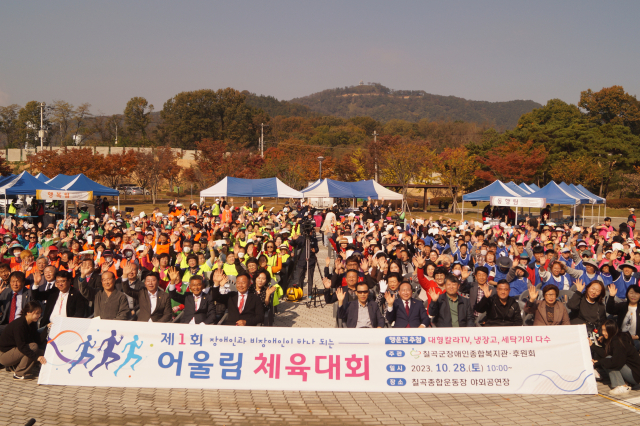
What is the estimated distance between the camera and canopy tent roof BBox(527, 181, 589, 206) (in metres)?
20.8

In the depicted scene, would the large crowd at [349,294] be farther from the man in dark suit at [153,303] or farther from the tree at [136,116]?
the tree at [136,116]

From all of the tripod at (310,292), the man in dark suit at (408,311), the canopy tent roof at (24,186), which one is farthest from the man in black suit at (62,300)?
the canopy tent roof at (24,186)

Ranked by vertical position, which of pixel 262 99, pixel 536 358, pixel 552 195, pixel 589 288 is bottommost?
pixel 536 358

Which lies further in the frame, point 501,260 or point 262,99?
point 262,99

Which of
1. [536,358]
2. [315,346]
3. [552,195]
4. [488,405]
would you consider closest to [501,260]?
[536,358]

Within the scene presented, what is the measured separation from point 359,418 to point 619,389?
3.17m

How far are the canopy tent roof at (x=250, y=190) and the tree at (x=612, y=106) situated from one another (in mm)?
53817

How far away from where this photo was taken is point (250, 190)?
23.1 meters

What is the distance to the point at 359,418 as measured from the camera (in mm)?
4965

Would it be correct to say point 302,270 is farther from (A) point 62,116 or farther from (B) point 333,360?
(A) point 62,116

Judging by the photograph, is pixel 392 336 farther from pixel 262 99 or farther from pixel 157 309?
pixel 262 99

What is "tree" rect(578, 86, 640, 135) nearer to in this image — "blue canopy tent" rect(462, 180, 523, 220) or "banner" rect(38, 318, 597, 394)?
"blue canopy tent" rect(462, 180, 523, 220)

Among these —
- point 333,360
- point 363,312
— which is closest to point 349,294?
point 363,312

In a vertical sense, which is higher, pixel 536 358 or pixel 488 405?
pixel 536 358
